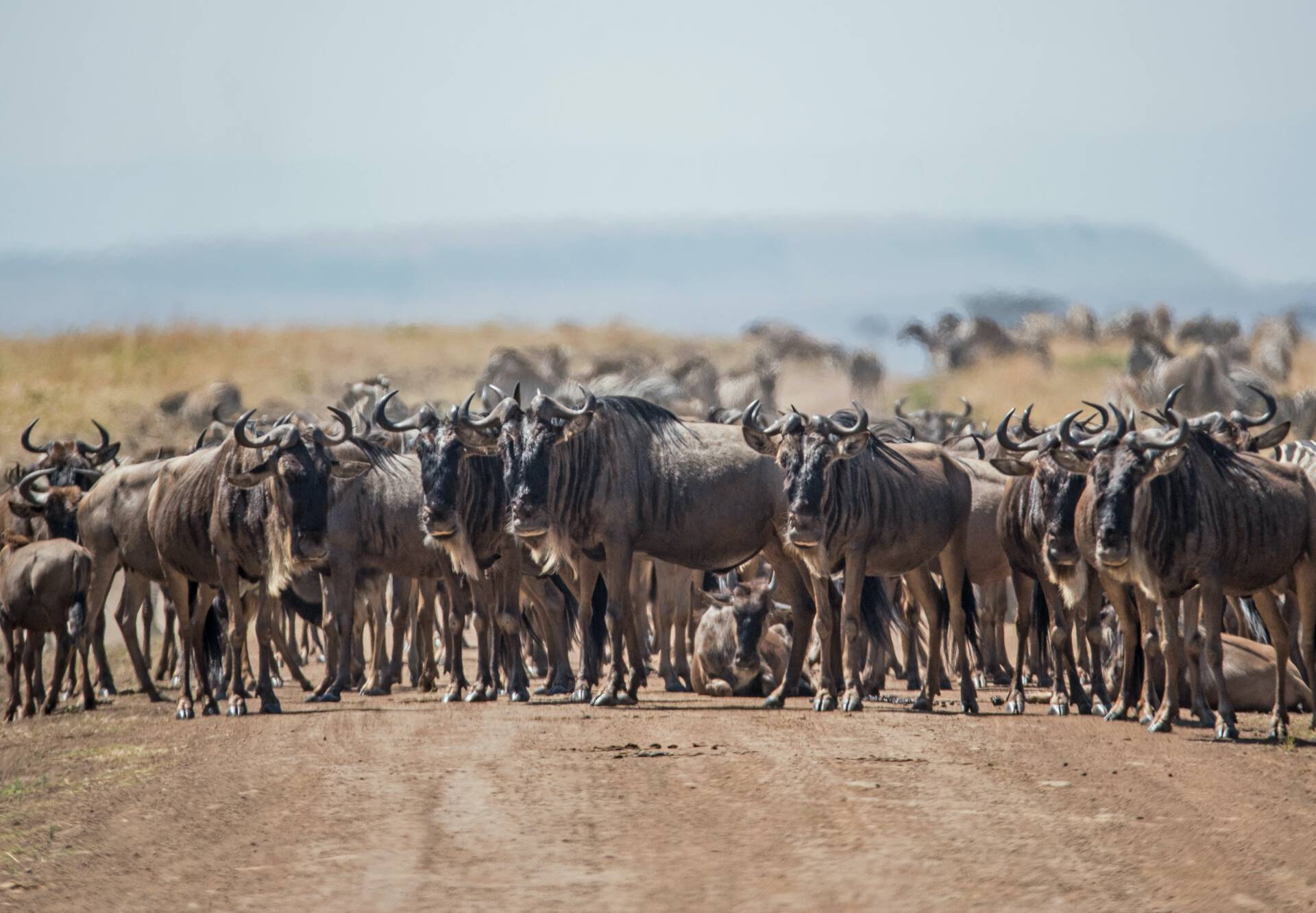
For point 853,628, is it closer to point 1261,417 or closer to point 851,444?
point 851,444

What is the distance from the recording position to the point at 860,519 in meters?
13.1

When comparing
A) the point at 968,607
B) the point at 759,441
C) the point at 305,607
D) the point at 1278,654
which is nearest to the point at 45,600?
the point at 305,607

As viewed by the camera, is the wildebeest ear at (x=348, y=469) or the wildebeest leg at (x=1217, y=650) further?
the wildebeest ear at (x=348, y=469)

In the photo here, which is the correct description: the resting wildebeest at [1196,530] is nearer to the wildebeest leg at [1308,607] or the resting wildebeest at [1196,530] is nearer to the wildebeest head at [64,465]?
the wildebeest leg at [1308,607]

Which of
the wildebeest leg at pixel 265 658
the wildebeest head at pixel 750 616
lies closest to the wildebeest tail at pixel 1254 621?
the wildebeest head at pixel 750 616

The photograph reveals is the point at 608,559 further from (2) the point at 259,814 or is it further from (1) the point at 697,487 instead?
(2) the point at 259,814

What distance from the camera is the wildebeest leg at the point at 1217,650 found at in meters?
→ 10.9

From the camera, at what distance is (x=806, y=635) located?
14.1 metres

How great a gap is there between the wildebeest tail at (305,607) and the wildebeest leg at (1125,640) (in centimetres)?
785

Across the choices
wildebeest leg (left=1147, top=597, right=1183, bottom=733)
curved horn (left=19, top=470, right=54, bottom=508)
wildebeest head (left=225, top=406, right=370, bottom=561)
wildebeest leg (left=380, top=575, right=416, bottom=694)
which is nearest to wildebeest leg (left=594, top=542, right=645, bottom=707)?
wildebeest head (left=225, top=406, right=370, bottom=561)

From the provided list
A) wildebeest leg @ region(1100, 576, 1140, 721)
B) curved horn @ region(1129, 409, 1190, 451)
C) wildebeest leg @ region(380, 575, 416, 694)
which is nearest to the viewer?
curved horn @ region(1129, 409, 1190, 451)

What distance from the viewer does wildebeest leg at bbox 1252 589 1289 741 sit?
1107cm

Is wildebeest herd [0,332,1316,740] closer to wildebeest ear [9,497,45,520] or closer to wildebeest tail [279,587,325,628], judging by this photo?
wildebeest tail [279,587,325,628]

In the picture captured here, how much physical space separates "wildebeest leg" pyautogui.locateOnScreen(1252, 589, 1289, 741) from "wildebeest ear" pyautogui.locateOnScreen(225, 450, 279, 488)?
744cm
